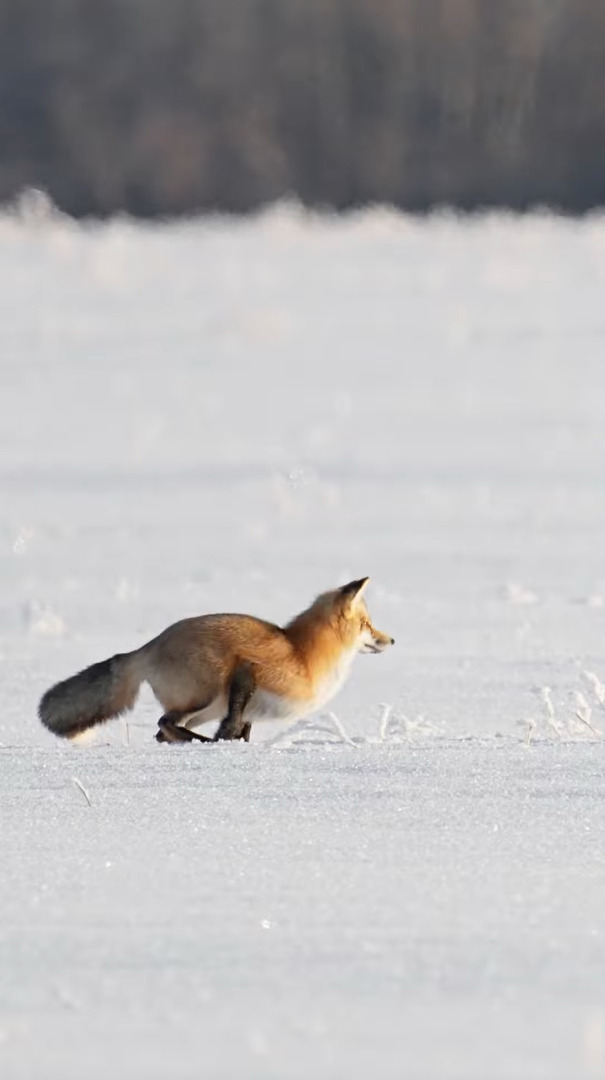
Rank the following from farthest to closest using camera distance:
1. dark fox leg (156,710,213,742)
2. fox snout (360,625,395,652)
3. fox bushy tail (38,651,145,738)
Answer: fox snout (360,625,395,652) → fox bushy tail (38,651,145,738) → dark fox leg (156,710,213,742)

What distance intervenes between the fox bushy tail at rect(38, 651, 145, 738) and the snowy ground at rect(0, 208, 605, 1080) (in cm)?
9

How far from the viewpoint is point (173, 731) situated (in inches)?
229

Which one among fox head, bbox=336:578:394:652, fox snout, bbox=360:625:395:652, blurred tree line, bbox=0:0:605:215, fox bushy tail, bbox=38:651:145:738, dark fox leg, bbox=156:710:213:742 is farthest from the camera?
blurred tree line, bbox=0:0:605:215

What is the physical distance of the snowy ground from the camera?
3059mm

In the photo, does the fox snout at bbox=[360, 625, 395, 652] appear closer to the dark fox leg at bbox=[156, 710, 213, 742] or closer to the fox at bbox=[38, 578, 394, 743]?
the fox at bbox=[38, 578, 394, 743]

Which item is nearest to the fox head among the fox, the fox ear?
the fox ear

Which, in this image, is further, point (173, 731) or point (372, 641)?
point (372, 641)

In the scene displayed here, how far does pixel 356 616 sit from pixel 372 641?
0.18m

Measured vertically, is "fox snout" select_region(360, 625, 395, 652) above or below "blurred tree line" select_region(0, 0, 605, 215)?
above

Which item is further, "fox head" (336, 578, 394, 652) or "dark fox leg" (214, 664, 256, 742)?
"fox head" (336, 578, 394, 652)

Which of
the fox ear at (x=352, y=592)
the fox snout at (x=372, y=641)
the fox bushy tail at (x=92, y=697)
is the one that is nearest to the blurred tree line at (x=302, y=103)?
A: the fox snout at (x=372, y=641)

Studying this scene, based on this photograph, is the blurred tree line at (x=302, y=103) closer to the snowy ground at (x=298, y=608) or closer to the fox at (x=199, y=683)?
the snowy ground at (x=298, y=608)

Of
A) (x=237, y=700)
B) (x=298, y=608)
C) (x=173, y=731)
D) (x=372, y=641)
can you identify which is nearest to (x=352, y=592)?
(x=372, y=641)

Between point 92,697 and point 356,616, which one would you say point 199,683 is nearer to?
point 92,697
